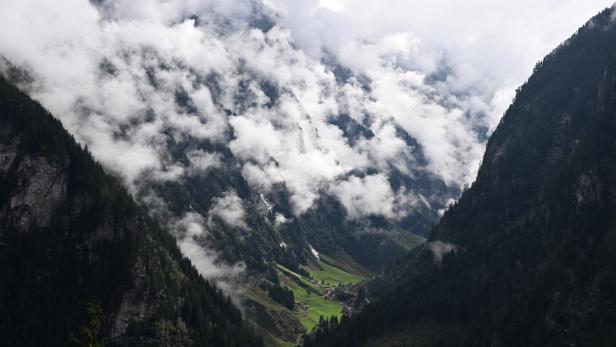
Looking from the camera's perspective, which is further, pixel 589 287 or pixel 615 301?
pixel 589 287

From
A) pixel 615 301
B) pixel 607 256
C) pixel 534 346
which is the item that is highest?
pixel 607 256

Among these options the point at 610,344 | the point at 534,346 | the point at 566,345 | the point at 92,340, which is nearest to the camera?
the point at 92,340

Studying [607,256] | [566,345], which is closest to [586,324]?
[566,345]

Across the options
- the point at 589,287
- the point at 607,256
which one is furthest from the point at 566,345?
the point at 607,256

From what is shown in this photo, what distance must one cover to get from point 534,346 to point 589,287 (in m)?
26.2

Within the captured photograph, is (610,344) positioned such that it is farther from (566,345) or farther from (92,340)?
(92,340)

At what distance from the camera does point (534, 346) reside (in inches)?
7603

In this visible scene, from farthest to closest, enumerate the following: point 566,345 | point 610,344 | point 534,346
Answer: point 534,346
point 566,345
point 610,344

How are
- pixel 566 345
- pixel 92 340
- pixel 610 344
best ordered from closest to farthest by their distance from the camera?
pixel 92 340
pixel 610 344
pixel 566 345

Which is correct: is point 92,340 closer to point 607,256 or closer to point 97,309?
point 97,309

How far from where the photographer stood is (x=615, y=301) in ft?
602

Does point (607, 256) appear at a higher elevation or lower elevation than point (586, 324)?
higher

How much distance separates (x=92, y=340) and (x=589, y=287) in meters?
182

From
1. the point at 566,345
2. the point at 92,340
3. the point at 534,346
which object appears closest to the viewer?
the point at 92,340
